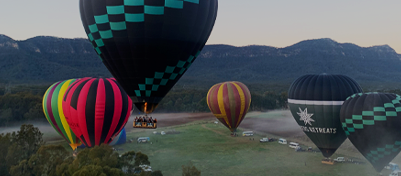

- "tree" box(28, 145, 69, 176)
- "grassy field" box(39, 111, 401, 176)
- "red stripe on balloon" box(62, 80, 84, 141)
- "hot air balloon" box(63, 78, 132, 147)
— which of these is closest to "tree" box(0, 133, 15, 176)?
"tree" box(28, 145, 69, 176)

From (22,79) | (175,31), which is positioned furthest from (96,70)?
(175,31)

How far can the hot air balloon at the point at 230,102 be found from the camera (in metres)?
33.6

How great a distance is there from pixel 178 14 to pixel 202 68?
173468 millimetres

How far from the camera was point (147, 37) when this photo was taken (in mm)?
14562

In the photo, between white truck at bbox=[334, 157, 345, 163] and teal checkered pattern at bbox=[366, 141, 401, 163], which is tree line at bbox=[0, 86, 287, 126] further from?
teal checkered pattern at bbox=[366, 141, 401, 163]

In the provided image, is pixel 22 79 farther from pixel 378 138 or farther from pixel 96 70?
pixel 378 138

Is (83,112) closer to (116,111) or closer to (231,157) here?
(116,111)

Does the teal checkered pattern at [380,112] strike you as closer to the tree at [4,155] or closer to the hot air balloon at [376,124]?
the hot air balloon at [376,124]

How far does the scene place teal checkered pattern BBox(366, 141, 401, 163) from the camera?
18281 millimetres

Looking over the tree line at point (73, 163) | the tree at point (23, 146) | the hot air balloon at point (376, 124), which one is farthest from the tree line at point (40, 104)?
the hot air balloon at point (376, 124)

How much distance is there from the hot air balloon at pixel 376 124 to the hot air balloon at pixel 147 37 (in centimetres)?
982

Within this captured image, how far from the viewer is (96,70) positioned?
499ft

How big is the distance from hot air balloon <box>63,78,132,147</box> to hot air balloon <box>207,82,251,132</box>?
12961 millimetres

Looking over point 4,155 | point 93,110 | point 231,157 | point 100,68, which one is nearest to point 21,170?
point 4,155
